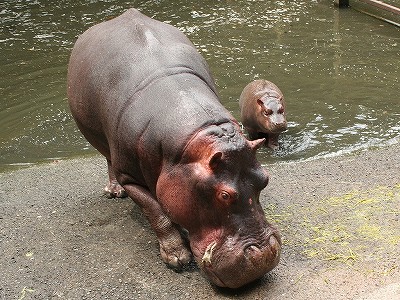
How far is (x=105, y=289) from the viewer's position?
4137 millimetres

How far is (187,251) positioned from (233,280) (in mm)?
610

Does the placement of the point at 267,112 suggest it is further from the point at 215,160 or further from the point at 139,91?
the point at 215,160

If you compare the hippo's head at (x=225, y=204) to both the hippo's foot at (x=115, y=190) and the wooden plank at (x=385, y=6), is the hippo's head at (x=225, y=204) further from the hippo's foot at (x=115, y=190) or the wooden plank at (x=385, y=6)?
the wooden plank at (x=385, y=6)

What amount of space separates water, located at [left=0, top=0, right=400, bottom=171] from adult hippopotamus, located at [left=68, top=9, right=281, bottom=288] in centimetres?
255

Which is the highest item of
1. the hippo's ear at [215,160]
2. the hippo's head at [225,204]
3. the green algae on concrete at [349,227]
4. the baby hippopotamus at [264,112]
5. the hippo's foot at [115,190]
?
the hippo's ear at [215,160]

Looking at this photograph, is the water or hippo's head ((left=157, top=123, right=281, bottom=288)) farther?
the water

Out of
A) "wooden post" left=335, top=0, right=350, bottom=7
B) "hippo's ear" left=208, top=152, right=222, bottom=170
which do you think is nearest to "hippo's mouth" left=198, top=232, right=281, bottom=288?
"hippo's ear" left=208, top=152, right=222, bottom=170

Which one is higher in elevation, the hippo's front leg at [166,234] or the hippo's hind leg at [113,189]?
the hippo's front leg at [166,234]

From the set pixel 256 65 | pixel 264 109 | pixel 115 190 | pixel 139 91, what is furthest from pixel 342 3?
pixel 139 91

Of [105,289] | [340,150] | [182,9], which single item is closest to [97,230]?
[105,289]

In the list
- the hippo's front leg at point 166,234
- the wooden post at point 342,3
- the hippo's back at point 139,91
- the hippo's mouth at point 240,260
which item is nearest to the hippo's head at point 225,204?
the hippo's mouth at point 240,260

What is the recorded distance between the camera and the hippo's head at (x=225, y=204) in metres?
3.62

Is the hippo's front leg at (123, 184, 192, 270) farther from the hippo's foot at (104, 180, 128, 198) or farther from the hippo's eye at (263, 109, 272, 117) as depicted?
the hippo's eye at (263, 109, 272, 117)

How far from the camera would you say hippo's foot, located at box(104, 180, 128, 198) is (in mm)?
5484
